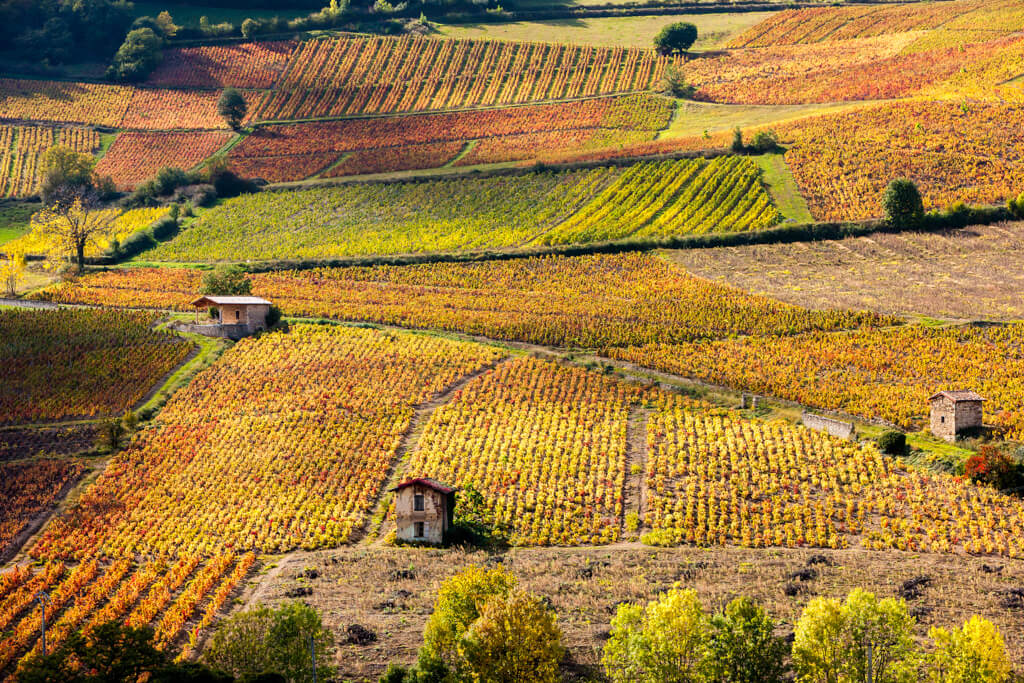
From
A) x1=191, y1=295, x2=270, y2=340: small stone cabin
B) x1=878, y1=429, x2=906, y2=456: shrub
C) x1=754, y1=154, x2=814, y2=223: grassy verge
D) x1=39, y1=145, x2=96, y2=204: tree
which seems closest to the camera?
x1=878, y1=429, x2=906, y2=456: shrub

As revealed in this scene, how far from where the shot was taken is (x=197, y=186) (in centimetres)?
13662

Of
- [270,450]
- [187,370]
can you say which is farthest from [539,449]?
[187,370]

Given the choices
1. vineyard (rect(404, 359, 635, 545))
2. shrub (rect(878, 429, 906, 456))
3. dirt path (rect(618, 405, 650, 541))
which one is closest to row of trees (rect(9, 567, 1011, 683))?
vineyard (rect(404, 359, 635, 545))

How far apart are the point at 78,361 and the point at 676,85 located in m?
88.1

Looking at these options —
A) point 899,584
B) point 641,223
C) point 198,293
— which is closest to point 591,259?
point 641,223

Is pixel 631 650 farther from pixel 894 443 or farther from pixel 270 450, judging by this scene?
pixel 270 450

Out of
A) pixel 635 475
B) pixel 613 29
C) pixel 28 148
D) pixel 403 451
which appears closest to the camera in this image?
pixel 635 475

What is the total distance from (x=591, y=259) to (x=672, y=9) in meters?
86.1

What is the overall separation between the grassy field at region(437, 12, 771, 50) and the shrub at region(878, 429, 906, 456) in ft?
358

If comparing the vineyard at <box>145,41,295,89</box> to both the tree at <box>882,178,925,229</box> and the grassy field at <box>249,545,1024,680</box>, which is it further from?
the grassy field at <box>249,545,1024,680</box>

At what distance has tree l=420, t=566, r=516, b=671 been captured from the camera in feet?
156

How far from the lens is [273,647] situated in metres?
46.9

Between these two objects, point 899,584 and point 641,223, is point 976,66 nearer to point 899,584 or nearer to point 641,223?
point 641,223

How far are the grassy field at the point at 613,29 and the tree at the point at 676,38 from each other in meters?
3.88
